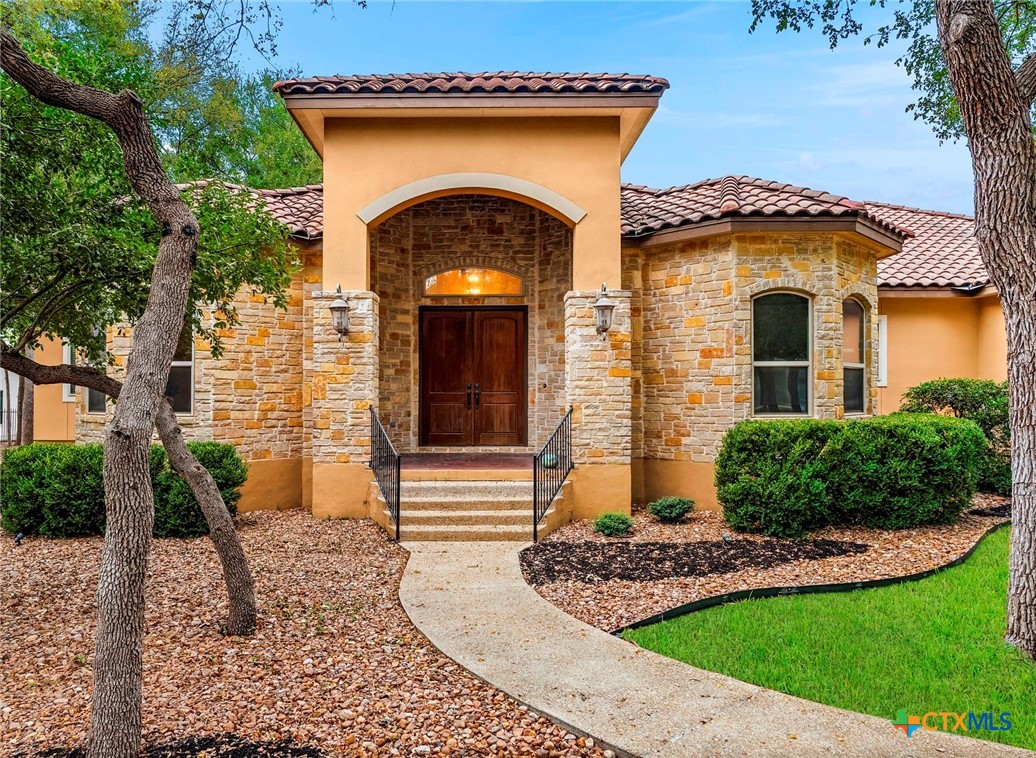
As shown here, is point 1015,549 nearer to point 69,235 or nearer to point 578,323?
point 578,323

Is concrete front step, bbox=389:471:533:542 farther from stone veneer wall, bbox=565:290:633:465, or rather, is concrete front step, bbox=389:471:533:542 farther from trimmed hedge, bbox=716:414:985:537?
trimmed hedge, bbox=716:414:985:537

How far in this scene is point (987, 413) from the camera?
30.1 feet

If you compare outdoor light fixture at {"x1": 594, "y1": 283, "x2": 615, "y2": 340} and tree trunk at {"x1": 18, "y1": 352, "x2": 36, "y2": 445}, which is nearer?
outdoor light fixture at {"x1": 594, "y1": 283, "x2": 615, "y2": 340}

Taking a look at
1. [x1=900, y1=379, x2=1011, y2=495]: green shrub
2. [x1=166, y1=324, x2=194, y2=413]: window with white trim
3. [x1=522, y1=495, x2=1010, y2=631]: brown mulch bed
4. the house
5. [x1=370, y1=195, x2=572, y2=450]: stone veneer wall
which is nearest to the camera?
[x1=522, y1=495, x2=1010, y2=631]: brown mulch bed

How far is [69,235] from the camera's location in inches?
166

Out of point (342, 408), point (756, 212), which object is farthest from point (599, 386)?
point (342, 408)

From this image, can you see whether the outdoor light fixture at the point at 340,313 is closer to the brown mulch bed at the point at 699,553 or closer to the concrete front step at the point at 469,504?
the concrete front step at the point at 469,504

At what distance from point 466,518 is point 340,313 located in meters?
3.21

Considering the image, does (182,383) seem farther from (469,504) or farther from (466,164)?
(466,164)

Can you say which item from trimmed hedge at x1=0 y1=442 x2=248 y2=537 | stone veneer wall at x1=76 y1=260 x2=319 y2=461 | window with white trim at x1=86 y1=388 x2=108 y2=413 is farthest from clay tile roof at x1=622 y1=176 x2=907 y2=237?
window with white trim at x1=86 y1=388 x2=108 y2=413

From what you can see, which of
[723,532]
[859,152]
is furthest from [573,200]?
[859,152]

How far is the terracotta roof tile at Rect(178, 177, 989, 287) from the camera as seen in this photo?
325 inches

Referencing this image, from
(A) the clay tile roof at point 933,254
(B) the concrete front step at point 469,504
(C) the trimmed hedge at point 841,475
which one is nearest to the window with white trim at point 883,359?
(A) the clay tile roof at point 933,254

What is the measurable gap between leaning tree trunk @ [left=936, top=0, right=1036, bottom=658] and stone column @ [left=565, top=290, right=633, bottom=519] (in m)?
4.47
